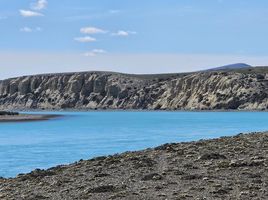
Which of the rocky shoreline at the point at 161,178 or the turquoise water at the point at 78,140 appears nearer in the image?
the rocky shoreline at the point at 161,178

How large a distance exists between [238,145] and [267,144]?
4.09ft

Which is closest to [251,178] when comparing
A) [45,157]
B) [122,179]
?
[122,179]

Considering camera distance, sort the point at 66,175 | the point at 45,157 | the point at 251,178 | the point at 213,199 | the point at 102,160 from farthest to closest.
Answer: the point at 45,157
the point at 102,160
the point at 66,175
the point at 251,178
the point at 213,199

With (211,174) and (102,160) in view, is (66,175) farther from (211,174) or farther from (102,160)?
(211,174)

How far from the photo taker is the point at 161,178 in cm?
1695

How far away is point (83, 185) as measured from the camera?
16.7 m

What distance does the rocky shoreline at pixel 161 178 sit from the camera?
48.6 ft

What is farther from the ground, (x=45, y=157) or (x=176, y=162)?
(x=176, y=162)

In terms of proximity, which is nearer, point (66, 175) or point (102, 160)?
point (66, 175)

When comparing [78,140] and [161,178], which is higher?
[161,178]

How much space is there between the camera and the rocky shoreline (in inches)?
583

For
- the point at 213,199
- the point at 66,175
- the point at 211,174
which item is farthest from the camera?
the point at 66,175

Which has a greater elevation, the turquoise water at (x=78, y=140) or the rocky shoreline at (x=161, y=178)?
the rocky shoreline at (x=161, y=178)

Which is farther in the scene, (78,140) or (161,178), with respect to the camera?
(78,140)
